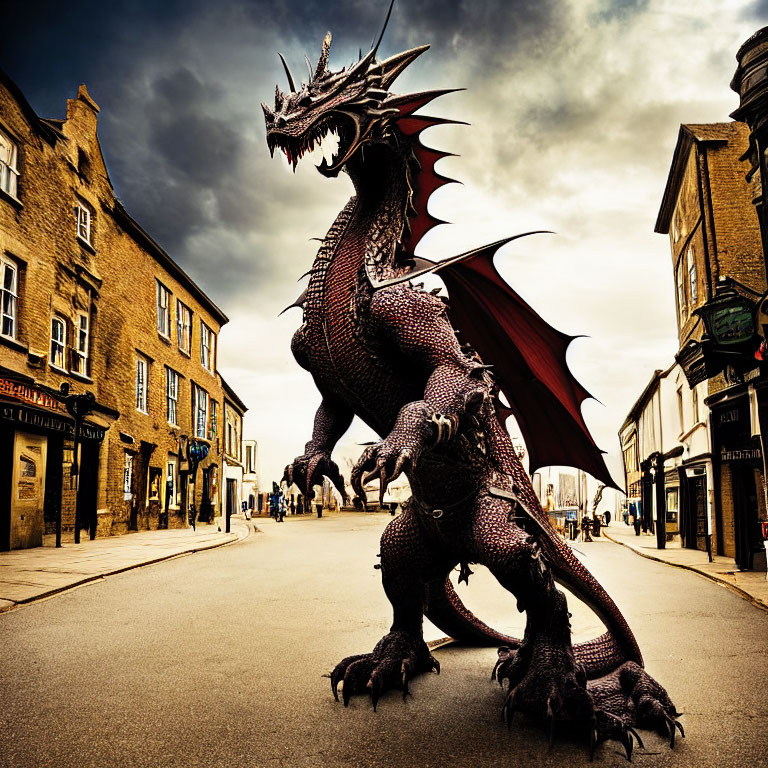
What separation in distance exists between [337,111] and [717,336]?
7.20m

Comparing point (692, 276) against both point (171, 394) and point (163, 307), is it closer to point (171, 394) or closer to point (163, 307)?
point (163, 307)

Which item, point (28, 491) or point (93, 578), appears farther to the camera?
point (28, 491)

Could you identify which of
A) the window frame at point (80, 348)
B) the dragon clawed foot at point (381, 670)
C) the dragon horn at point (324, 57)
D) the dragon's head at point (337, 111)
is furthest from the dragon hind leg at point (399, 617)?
the window frame at point (80, 348)

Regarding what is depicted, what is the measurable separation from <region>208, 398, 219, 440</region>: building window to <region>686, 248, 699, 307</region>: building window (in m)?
18.4

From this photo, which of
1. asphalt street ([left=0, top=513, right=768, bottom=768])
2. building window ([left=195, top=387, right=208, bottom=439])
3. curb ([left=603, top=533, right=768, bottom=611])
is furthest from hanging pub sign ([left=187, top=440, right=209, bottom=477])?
asphalt street ([left=0, top=513, right=768, bottom=768])

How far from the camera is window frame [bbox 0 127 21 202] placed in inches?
467

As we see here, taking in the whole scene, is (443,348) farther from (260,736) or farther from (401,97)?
(260,736)

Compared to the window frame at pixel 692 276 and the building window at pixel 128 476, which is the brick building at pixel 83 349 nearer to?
the building window at pixel 128 476

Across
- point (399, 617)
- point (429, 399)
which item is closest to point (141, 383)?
A: point (399, 617)

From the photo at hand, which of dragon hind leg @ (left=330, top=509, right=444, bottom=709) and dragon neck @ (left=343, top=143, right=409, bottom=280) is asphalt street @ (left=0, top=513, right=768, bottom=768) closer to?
dragon hind leg @ (left=330, top=509, right=444, bottom=709)

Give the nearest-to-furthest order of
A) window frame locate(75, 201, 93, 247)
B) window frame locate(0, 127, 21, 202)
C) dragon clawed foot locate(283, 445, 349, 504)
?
dragon clawed foot locate(283, 445, 349, 504), window frame locate(0, 127, 21, 202), window frame locate(75, 201, 93, 247)

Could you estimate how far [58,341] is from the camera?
1405 cm

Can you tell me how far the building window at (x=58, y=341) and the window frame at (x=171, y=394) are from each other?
23.5ft

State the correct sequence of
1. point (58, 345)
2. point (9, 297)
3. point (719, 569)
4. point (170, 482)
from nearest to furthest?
point (719, 569), point (9, 297), point (58, 345), point (170, 482)
